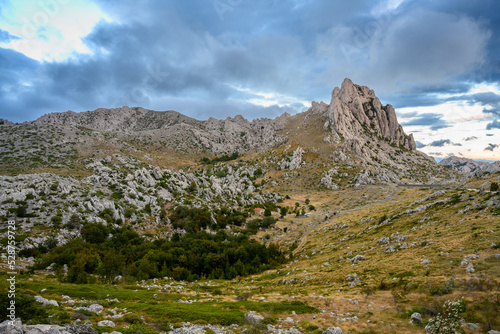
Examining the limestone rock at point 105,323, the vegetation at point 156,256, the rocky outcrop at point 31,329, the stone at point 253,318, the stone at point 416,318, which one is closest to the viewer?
the rocky outcrop at point 31,329

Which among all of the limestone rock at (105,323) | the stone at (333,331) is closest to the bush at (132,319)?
the limestone rock at (105,323)

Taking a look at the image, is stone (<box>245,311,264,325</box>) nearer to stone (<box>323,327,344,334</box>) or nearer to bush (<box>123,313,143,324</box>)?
stone (<box>323,327,344,334</box>)

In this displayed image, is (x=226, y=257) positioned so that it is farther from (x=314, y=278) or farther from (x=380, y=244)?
(x=380, y=244)

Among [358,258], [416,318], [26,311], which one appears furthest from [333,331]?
[358,258]

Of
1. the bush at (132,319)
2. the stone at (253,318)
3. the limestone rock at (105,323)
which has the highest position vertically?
the limestone rock at (105,323)

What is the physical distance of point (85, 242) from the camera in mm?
44094

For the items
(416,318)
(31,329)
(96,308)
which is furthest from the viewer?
(96,308)

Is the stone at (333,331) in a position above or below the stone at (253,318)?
above

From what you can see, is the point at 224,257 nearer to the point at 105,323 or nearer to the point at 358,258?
the point at 358,258

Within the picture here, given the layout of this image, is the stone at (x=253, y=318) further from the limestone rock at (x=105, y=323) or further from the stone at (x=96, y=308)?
the stone at (x=96, y=308)

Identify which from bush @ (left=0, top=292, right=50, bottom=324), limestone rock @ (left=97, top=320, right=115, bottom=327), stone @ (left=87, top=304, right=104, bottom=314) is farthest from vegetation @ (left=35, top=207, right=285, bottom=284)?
limestone rock @ (left=97, top=320, right=115, bottom=327)

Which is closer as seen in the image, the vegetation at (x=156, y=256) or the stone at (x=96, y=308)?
the stone at (x=96, y=308)

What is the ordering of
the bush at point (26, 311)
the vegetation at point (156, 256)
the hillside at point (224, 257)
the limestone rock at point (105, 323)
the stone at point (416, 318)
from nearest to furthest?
the bush at point (26, 311)
the limestone rock at point (105, 323)
the stone at point (416, 318)
the hillside at point (224, 257)
the vegetation at point (156, 256)

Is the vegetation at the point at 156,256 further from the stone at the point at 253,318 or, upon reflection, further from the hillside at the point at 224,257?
the stone at the point at 253,318
